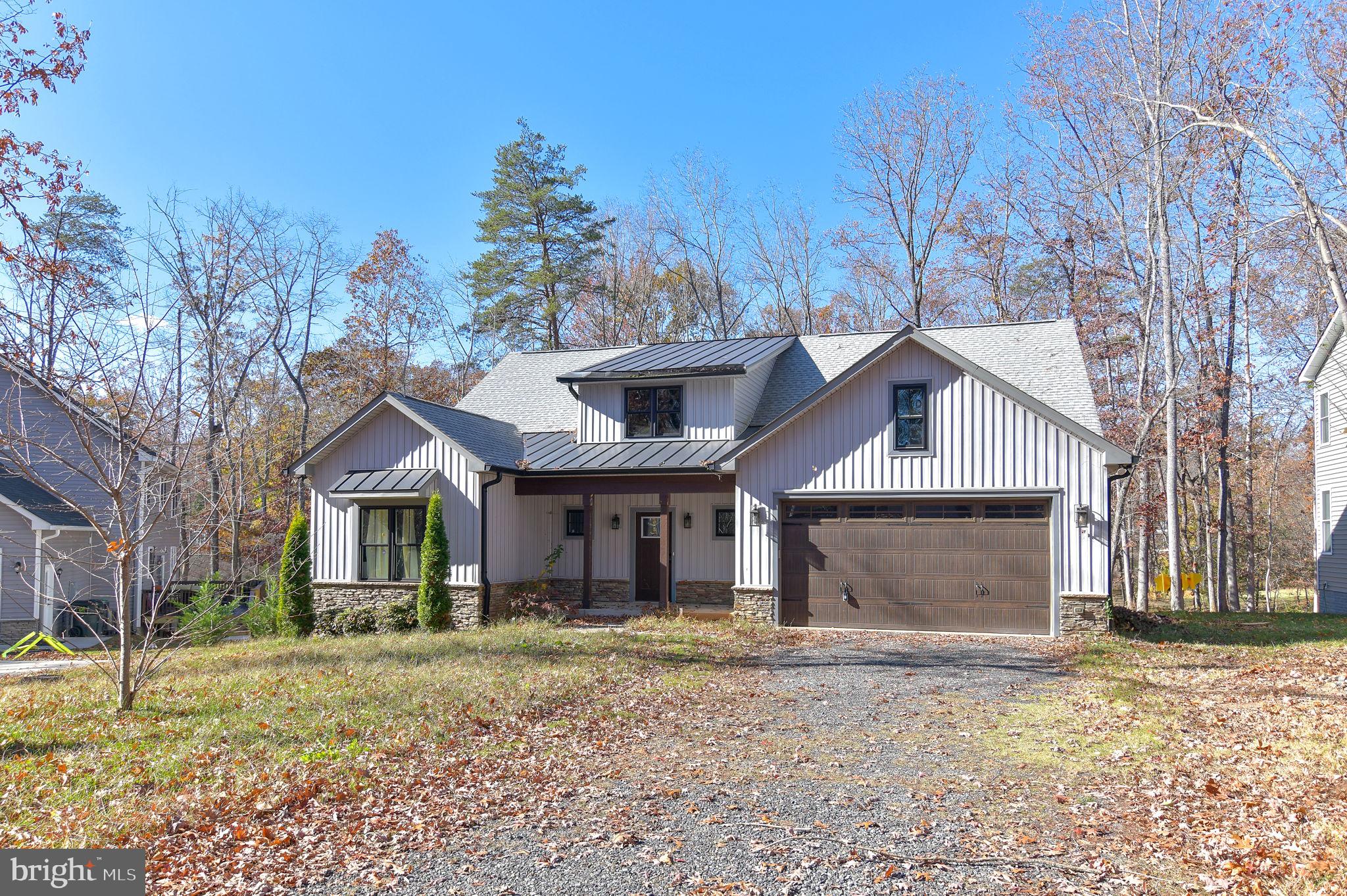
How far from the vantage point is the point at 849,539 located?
652 inches

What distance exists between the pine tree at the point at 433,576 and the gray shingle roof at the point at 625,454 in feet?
7.74

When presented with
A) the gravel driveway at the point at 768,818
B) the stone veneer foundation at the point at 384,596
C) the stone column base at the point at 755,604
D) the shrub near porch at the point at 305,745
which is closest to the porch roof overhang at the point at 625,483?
the stone column base at the point at 755,604

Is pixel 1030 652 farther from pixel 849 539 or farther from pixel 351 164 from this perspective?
pixel 351 164

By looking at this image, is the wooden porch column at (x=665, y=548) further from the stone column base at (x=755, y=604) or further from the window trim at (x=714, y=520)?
the stone column base at (x=755, y=604)

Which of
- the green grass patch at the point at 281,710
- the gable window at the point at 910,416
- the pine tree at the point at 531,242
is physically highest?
the pine tree at the point at 531,242

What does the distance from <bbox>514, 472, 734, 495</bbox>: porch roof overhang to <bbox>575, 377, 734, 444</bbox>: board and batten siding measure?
1.47 metres

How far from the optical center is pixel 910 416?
16.2 metres

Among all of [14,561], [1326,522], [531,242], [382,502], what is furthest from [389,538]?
[1326,522]

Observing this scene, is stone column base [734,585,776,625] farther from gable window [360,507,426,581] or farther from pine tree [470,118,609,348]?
pine tree [470,118,609,348]

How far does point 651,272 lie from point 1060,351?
20476 millimetres

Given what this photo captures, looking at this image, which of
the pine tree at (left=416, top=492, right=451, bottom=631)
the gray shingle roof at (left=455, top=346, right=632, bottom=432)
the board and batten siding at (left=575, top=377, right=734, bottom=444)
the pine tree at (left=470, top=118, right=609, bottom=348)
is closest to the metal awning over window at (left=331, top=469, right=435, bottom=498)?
the pine tree at (left=416, top=492, right=451, bottom=631)

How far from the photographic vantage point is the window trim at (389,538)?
60.3ft

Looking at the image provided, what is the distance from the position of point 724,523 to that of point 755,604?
279 centimetres

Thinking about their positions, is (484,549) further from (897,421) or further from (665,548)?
(897,421)
